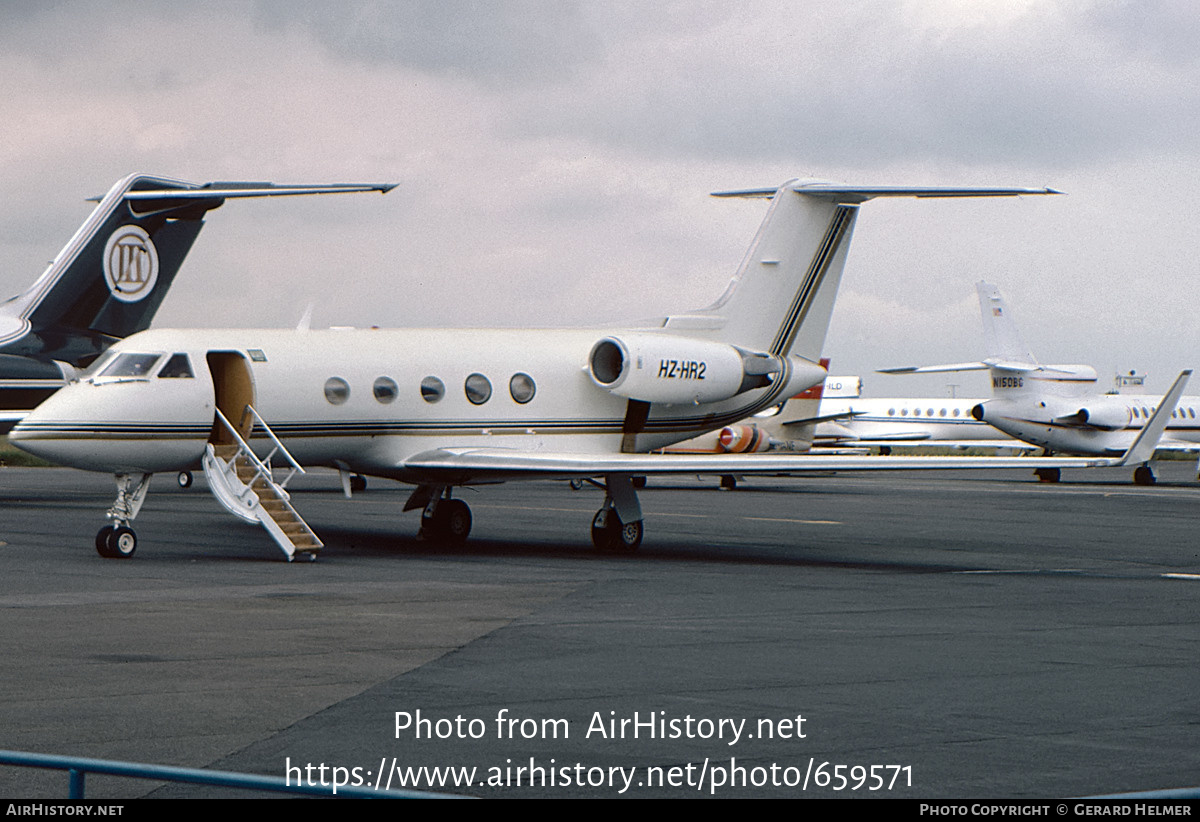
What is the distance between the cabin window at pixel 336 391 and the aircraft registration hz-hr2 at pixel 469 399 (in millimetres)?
24

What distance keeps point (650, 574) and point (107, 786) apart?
456 inches

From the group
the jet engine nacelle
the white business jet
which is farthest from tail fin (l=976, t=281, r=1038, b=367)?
the jet engine nacelle

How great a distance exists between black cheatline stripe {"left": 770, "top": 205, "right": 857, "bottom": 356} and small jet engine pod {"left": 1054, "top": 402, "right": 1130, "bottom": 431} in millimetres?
30909

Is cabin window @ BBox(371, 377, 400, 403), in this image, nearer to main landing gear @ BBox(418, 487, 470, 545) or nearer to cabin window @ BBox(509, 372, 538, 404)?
cabin window @ BBox(509, 372, 538, 404)

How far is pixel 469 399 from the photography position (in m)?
21.5

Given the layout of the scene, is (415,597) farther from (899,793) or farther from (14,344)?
(14,344)

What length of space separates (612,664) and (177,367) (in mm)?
10587

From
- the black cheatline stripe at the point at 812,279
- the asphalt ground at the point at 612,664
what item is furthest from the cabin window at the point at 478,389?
the black cheatline stripe at the point at 812,279

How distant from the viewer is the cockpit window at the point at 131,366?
1897cm

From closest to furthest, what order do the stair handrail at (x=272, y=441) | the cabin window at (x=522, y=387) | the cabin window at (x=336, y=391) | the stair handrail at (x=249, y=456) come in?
1. the stair handrail at (x=249, y=456)
2. the stair handrail at (x=272, y=441)
3. the cabin window at (x=336, y=391)
4. the cabin window at (x=522, y=387)

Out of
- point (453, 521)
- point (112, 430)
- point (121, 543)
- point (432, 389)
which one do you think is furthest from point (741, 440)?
point (112, 430)

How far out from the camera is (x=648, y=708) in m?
8.89

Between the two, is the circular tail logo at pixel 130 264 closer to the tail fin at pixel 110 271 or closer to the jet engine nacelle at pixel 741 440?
the tail fin at pixel 110 271

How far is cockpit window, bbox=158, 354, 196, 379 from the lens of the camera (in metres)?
19.1
